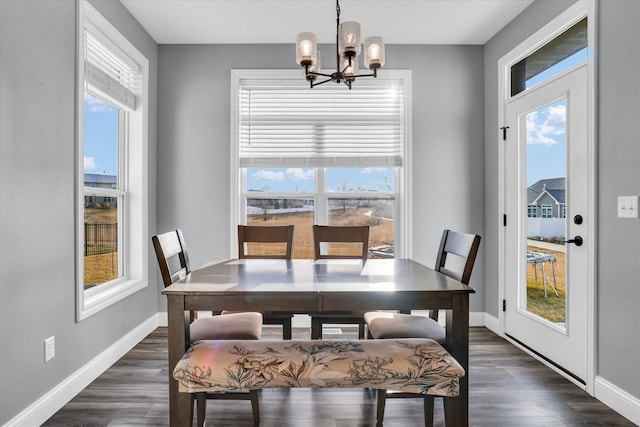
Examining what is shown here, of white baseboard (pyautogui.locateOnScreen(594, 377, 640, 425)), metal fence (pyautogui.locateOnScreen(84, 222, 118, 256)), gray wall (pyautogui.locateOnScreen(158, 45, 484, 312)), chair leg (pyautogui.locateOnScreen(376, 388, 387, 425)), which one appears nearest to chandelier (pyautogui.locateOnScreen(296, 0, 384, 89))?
chair leg (pyautogui.locateOnScreen(376, 388, 387, 425))

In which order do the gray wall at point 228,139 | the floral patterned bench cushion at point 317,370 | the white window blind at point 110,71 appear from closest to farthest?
A: the floral patterned bench cushion at point 317,370 < the white window blind at point 110,71 < the gray wall at point 228,139

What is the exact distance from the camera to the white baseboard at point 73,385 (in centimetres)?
193

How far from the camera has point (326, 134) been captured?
12.2ft

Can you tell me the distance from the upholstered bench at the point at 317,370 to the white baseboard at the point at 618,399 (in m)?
1.22

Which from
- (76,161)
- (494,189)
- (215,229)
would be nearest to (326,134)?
(215,229)

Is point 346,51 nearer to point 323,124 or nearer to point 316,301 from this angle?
point 316,301

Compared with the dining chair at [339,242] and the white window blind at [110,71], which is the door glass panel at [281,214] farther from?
the white window blind at [110,71]

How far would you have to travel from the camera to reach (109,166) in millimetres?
3061

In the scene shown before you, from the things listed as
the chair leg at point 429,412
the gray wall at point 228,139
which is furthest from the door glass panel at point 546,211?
the chair leg at point 429,412

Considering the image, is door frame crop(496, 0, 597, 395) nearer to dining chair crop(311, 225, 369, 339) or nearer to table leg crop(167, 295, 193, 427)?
dining chair crop(311, 225, 369, 339)

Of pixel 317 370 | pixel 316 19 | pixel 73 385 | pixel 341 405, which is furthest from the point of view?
pixel 316 19

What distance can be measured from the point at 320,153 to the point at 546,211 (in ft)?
6.35

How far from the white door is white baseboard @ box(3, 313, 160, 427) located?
3067mm

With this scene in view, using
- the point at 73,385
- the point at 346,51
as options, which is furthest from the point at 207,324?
the point at 346,51
